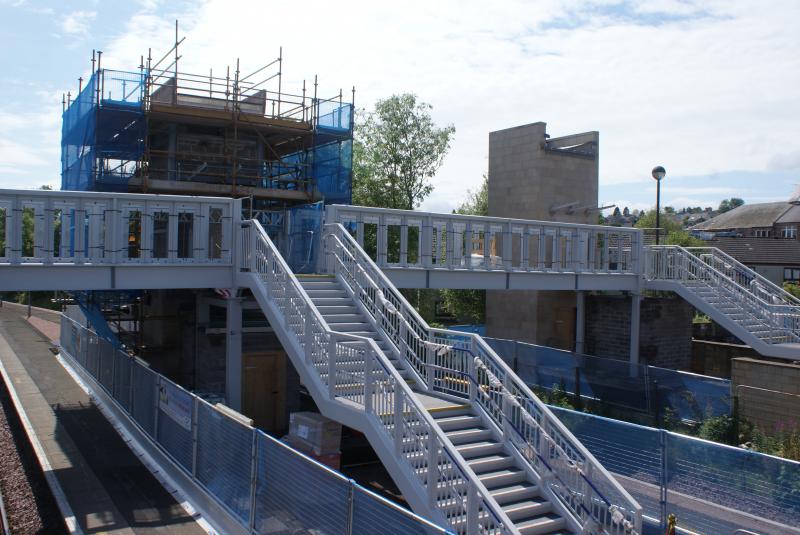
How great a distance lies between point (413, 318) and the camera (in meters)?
11.4

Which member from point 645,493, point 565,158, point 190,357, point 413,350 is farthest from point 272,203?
point 645,493

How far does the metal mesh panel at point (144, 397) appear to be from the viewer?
13836mm

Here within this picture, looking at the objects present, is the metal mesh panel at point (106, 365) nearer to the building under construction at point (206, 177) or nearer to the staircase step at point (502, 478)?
the building under construction at point (206, 177)

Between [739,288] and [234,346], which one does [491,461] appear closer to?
[234,346]

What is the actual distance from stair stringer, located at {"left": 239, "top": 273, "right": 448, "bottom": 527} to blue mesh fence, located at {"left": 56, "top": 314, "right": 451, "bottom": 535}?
126 centimetres

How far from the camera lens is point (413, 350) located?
11562 millimetres

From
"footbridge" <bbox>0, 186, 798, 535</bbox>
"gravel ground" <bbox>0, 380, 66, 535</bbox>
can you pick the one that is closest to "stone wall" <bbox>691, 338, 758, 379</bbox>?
"footbridge" <bbox>0, 186, 798, 535</bbox>

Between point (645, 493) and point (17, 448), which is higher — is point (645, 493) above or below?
above

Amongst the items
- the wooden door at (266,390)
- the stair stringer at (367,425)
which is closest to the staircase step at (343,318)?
the stair stringer at (367,425)

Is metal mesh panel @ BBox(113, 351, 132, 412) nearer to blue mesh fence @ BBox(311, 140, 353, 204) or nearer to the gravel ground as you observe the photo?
the gravel ground

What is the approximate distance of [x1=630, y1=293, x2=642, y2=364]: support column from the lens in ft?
67.6

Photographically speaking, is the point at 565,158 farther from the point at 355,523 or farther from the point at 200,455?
the point at 355,523

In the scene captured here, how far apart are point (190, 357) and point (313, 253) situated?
21.0 feet

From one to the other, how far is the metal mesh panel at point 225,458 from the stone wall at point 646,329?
14284 millimetres
